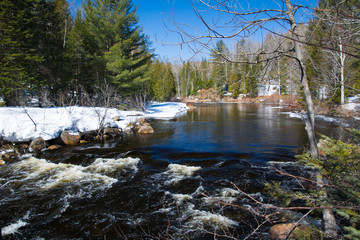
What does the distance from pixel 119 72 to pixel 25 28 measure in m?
8.34

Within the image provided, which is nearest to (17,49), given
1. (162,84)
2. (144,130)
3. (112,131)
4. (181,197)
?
(112,131)

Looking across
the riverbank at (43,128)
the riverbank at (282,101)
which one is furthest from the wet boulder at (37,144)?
the riverbank at (282,101)

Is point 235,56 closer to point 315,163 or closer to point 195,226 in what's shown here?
point 315,163

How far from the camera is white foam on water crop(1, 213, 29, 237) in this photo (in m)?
4.38

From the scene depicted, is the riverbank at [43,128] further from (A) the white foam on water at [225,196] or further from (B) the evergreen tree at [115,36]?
(A) the white foam on water at [225,196]

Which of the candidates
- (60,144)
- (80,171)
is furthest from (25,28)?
(80,171)

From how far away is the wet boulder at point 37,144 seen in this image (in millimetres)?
10227

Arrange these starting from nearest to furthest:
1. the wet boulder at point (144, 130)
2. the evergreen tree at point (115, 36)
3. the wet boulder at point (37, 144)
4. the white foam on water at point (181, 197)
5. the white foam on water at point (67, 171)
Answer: the white foam on water at point (181, 197) → the white foam on water at point (67, 171) → the wet boulder at point (37, 144) → the wet boulder at point (144, 130) → the evergreen tree at point (115, 36)

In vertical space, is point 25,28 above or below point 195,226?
above

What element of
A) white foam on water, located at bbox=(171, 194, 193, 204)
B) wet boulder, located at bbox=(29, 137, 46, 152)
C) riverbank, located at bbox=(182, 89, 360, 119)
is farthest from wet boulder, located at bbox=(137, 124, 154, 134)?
riverbank, located at bbox=(182, 89, 360, 119)

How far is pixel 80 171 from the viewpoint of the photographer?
779 cm

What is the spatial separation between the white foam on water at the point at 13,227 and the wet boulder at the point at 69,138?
7445 millimetres

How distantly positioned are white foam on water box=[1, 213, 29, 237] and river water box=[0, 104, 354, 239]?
0.06 ft

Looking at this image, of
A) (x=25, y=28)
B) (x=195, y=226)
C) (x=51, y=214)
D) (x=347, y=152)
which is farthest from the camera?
(x=25, y=28)
